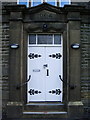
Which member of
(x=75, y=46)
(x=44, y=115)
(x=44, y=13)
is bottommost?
(x=44, y=115)

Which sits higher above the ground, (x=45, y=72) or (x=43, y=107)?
(x=45, y=72)

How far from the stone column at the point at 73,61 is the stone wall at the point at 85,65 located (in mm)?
305

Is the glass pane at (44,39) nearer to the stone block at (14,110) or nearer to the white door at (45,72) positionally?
the white door at (45,72)

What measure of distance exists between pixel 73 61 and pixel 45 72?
1.20 meters

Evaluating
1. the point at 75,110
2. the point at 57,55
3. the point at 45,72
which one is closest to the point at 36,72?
the point at 45,72

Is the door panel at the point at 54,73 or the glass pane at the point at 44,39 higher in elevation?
the glass pane at the point at 44,39

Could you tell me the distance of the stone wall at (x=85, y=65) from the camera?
7.38m

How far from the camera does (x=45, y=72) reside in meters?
7.70

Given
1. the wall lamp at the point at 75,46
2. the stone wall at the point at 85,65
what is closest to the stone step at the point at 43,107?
the stone wall at the point at 85,65

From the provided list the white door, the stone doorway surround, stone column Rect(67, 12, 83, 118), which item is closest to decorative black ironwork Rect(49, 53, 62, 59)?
the white door

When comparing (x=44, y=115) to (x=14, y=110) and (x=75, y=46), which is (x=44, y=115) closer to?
(x=14, y=110)

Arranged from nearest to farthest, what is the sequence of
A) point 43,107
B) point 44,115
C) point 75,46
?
point 44,115, point 75,46, point 43,107

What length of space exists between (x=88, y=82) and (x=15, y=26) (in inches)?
135

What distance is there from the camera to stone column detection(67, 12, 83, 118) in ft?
23.5
